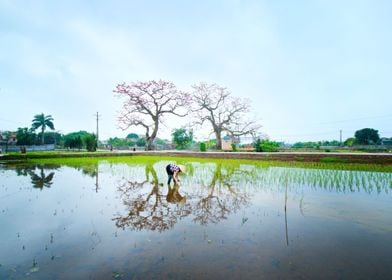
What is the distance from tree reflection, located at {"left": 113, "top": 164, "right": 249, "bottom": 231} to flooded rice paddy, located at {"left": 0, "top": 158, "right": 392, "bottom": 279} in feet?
0.08

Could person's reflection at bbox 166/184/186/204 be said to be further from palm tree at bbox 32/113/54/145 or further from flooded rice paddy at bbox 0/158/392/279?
palm tree at bbox 32/113/54/145

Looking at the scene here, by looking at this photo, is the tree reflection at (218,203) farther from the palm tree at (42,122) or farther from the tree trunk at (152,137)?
the palm tree at (42,122)

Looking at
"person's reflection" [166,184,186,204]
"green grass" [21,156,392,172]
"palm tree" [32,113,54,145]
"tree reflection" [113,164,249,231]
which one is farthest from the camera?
"palm tree" [32,113,54,145]

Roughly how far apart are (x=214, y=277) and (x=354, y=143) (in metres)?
53.0

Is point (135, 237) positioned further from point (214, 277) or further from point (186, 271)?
point (214, 277)

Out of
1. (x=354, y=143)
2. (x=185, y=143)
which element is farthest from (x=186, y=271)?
(x=354, y=143)

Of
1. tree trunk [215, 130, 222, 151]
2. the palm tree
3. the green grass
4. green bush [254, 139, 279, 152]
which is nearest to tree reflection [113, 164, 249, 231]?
the green grass

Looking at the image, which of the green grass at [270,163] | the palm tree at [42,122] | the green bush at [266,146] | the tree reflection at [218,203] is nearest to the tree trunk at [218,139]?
the green bush at [266,146]

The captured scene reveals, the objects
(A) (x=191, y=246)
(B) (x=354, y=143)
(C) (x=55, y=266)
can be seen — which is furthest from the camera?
(B) (x=354, y=143)

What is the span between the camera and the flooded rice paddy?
282 centimetres

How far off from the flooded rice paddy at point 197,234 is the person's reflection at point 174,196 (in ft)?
0.10

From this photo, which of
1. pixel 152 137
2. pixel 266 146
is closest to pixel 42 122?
pixel 152 137

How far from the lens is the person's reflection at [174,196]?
6.19 m

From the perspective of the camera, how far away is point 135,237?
3.80m
